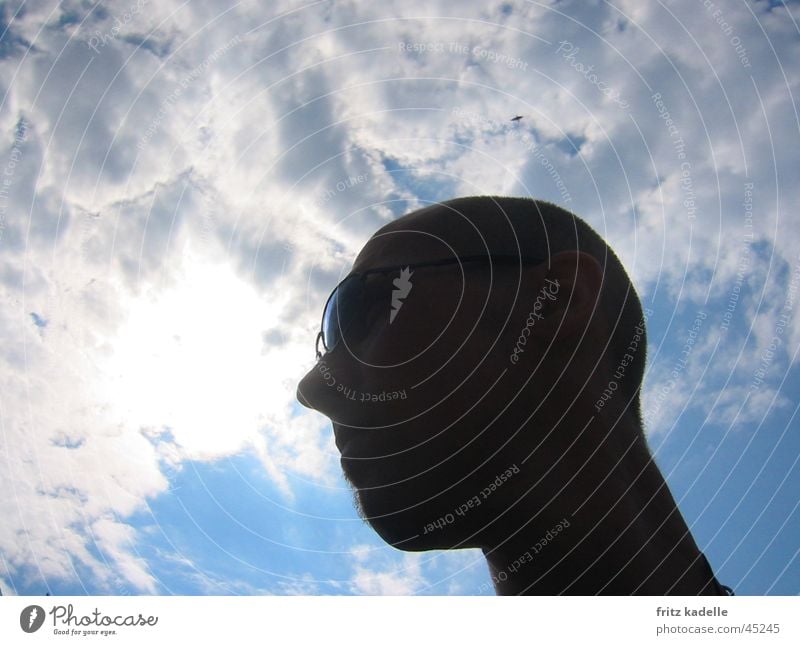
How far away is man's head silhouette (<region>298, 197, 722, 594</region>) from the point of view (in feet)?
5.68

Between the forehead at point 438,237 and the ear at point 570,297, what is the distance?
0.26 meters

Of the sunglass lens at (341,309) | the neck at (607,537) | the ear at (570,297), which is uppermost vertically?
the ear at (570,297)

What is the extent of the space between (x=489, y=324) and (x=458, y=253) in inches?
14.4

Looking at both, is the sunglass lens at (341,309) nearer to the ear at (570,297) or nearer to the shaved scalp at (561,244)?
the shaved scalp at (561,244)

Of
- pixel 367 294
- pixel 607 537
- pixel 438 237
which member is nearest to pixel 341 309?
pixel 367 294

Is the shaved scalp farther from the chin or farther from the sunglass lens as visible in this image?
the chin

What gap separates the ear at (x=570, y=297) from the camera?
187cm

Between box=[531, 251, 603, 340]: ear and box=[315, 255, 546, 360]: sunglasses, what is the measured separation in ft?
0.48

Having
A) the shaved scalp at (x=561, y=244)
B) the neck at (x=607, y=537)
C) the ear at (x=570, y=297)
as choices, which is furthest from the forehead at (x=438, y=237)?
the neck at (x=607, y=537)

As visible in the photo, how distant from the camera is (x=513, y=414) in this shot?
1.95m

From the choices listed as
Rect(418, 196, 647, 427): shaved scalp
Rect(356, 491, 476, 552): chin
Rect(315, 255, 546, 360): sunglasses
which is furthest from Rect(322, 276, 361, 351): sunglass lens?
Rect(356, 491, 476, 552): chin
